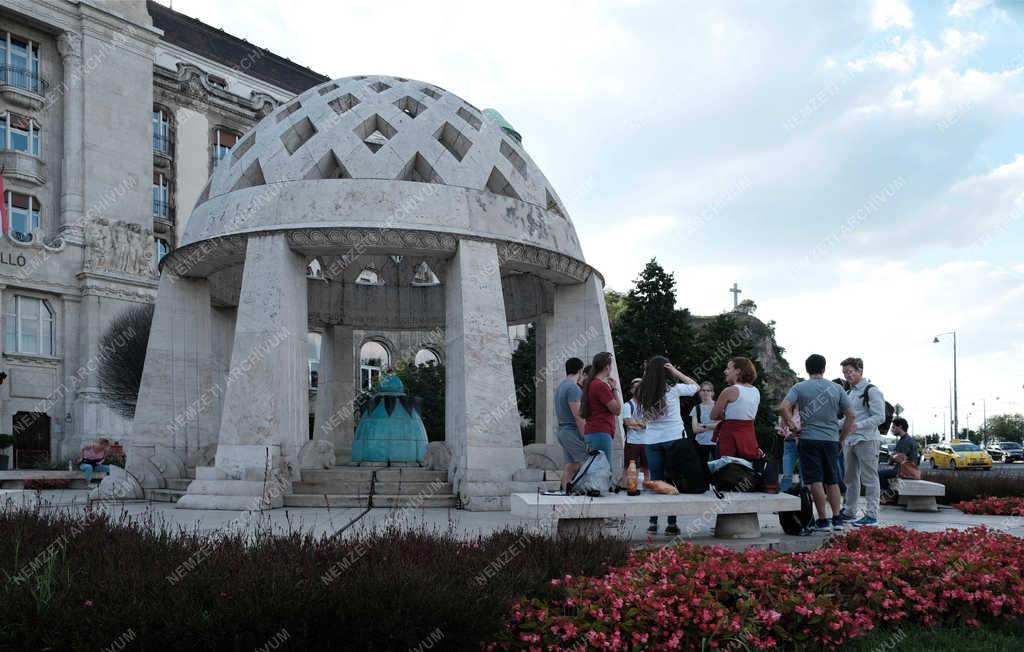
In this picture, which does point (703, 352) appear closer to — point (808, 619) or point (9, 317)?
point (808, 619)

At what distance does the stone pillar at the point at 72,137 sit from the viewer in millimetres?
39562

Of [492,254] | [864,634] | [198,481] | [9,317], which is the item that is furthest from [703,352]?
[9,317]

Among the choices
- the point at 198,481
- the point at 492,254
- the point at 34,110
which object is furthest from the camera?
the point at 34,110

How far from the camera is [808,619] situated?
5.56 meters

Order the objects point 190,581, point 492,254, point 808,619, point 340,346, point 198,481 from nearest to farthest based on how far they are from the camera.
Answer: point 190,581
point 808,619
point 198,481
point 492,254
point 340,346

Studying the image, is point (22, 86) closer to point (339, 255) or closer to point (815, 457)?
point (339, 255)

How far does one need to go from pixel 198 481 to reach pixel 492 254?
5.94 metres

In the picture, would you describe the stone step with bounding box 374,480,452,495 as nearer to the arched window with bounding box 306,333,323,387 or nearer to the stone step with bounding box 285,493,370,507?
the stone step with bounding box 285,493,370,507

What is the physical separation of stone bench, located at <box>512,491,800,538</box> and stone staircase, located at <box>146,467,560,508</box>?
14.6 feet

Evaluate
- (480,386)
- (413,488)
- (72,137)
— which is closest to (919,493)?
(480,386)

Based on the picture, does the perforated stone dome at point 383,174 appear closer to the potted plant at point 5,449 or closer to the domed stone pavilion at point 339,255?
the domed stone pavilion at point 339,255

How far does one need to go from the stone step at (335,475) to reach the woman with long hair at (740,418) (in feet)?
22.3

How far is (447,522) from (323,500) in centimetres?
304

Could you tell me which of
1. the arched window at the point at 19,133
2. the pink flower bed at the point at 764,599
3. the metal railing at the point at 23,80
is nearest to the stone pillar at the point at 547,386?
the pink flower bed at the point at 764,599
